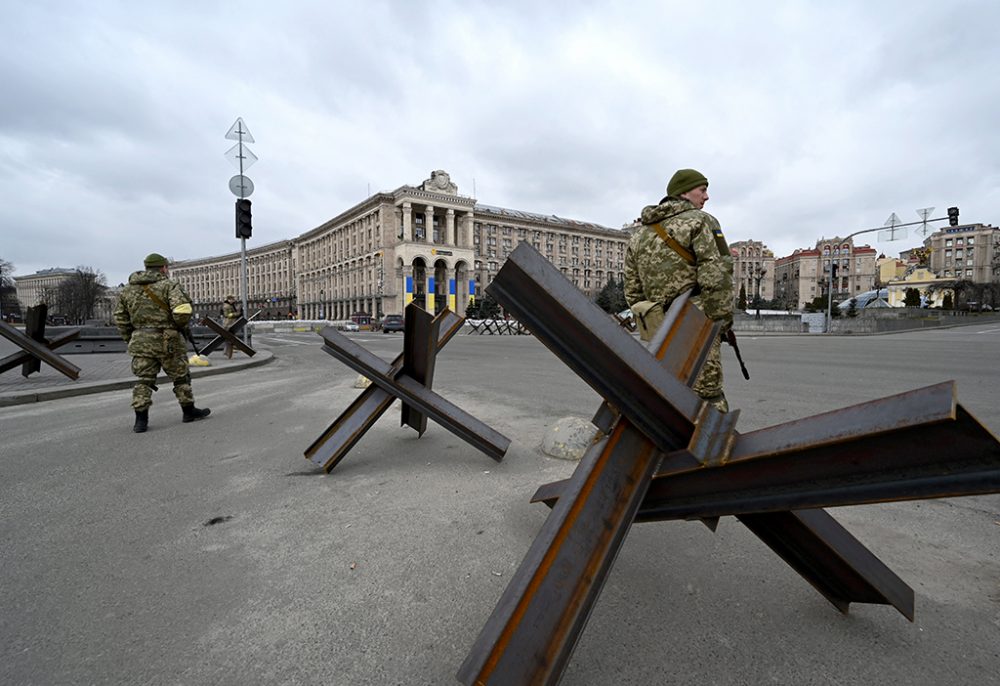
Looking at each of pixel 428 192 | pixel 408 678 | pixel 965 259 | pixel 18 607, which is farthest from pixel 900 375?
pixel 965 259

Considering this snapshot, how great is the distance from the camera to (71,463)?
351 cm

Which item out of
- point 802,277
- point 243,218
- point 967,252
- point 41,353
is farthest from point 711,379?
point 967,252

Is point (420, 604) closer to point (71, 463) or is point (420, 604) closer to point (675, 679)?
point (675, 679)

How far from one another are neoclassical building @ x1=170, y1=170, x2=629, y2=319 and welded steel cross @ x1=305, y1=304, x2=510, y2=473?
58.8 metres

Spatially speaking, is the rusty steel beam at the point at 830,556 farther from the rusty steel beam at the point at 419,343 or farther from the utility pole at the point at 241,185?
the utility pole at the point at 241,185

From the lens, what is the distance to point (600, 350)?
1.09 m

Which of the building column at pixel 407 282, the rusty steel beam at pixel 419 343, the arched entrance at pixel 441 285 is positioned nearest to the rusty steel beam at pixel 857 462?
the rusty steel beam at pixel 419 343

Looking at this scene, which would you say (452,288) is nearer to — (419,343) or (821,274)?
(419,343)

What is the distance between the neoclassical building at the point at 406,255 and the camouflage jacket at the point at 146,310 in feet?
189

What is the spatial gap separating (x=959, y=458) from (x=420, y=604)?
1675 millimetres

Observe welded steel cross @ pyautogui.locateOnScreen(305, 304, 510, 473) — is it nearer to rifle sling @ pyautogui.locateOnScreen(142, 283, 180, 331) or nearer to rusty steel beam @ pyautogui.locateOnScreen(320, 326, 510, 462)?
rusty steel beam @ pyautogui.locateOnScreen(320, 326, 510, 462)

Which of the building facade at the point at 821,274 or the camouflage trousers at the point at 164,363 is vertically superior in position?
the building facade at the point at 821,274

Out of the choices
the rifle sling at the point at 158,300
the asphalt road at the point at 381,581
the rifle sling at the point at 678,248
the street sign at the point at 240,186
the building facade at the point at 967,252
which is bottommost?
the asphalt road at the point at 381,581

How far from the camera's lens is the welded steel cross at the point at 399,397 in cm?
316
